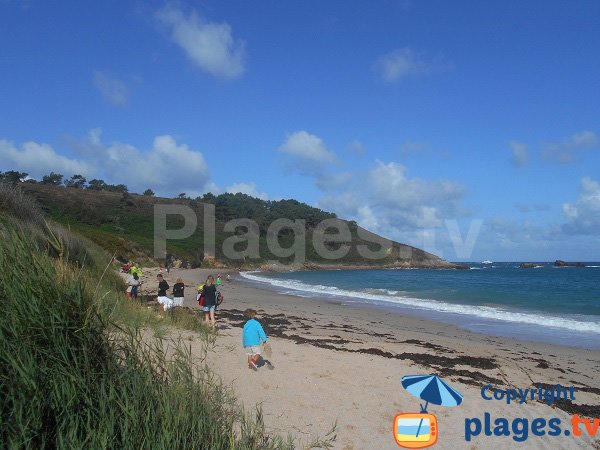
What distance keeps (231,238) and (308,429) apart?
80408mm

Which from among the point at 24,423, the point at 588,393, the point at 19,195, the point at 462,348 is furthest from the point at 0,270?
the point at 19,195

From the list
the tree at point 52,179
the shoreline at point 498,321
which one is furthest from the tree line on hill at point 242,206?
the shoreline at point 498,321

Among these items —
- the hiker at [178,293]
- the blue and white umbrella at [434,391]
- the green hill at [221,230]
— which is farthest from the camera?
the green hill at [221,230]

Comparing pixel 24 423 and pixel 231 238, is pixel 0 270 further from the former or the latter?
pixel 231 238

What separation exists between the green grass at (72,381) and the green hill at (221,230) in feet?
110

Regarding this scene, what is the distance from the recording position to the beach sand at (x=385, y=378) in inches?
230

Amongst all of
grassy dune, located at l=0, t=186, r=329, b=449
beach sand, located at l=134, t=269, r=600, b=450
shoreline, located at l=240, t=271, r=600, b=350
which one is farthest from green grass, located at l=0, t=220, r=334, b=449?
shoreline, located at l=240, t=271, r=600, b=350

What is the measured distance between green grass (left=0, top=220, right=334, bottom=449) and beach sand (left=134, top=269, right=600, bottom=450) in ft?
6.32

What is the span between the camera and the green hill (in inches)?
2234

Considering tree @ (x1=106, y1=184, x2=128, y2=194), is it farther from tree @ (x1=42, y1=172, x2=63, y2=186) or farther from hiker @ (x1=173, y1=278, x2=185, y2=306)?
hiker @ (x1=173, y1=278, x2=185, y2=306)

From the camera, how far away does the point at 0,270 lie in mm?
3326

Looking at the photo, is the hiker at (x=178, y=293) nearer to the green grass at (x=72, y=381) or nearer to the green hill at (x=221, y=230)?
the green grass at (x=72, y=381)

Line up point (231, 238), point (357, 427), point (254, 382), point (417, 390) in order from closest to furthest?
point (417, 390) < point (357, 427) < point (254, 382) < point (231, 238)

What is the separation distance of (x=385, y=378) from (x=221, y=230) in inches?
3314
